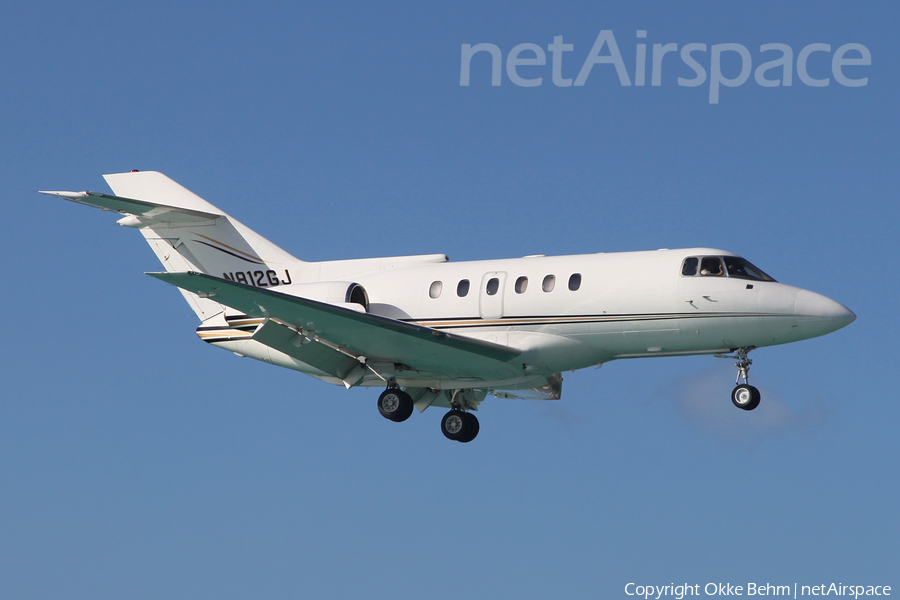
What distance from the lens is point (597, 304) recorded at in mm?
22062

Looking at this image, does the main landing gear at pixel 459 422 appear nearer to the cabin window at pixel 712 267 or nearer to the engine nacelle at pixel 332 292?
the engine nacelle at pixel 332 292

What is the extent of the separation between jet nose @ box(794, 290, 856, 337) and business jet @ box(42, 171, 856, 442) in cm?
3

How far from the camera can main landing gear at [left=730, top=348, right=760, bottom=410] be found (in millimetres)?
21375

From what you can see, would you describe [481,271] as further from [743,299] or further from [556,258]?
[743,299]

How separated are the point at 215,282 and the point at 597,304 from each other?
753cm

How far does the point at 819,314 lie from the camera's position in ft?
69.7

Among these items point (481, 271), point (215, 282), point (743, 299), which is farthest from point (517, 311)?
point (215, 282)

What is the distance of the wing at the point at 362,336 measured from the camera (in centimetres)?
2128

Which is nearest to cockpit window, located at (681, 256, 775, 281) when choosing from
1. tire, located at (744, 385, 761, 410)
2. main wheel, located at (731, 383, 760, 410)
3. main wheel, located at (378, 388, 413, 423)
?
main wheel, located at (731, 383, 760, 410)

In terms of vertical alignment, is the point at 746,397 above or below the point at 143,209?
below

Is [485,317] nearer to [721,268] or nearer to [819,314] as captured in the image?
[721,268]

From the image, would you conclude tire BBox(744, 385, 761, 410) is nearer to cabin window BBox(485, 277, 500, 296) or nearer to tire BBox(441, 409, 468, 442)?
cabin window BBox(485, 277, 500, 296)

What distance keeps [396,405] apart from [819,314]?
903cm

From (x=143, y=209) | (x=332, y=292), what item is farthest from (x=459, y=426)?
(x=143, y=209)
